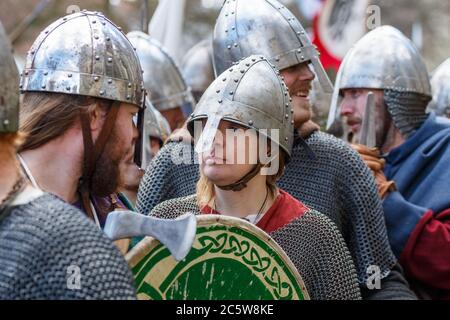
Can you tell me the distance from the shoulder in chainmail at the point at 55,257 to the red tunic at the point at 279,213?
4.70 ft

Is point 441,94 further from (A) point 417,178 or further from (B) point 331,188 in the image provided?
A: (B) point 331,188

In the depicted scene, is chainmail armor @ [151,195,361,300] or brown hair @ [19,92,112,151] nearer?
brown hair @ [19,92,112,151]

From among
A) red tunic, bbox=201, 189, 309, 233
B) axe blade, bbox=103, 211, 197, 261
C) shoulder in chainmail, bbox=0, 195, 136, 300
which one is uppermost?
shoulder in chainmail, bbox=0, 195, 136, 300

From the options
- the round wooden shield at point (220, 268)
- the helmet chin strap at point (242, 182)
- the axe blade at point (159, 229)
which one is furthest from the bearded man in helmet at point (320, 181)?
the axe blade at point (159, 229)

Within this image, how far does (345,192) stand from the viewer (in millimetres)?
5434

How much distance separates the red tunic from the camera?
4.58 metres

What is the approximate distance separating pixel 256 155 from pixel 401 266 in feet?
5.89

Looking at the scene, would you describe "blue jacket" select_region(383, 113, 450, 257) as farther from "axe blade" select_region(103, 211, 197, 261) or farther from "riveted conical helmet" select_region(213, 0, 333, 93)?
"axe blade" select_region(103, 211, 197, 261)

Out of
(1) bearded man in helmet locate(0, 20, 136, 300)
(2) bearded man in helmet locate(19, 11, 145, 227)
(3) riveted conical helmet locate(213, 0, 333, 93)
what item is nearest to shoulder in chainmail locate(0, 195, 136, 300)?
(1) bearded man in helmet locate(0, 20, 136, 300)

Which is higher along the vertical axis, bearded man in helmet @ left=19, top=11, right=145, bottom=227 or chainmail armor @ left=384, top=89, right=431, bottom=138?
bearded man in helmet @ left=19, top=11, right=145, bottom=227

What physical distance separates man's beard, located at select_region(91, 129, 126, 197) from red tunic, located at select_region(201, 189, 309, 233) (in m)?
0.51

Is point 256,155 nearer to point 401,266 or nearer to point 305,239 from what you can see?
point 305,239

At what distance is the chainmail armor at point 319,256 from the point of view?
4.52 meters

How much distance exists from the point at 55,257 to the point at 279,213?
5.46 ft
